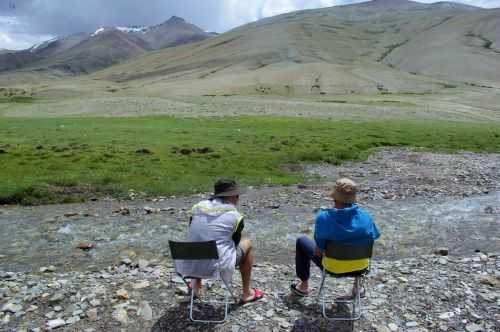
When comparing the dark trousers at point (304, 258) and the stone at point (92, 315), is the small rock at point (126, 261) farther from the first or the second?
the dark trousers at point (304, 258)

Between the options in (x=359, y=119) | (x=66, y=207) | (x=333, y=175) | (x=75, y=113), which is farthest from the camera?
(x=75, y=113)

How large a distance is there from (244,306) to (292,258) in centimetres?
375

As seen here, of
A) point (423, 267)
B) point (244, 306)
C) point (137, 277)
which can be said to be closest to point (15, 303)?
point (137, 277)

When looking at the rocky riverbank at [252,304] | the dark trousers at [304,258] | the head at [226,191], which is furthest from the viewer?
the dark trousers at [304,258]

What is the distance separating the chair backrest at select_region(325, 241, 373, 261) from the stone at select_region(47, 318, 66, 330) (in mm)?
4900

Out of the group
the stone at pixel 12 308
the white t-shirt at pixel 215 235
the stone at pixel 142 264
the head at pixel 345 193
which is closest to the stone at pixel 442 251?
the head at pixel 345 193

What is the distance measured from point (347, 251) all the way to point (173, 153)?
21400 mm

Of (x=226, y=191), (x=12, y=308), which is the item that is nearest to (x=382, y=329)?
(x=226, y=191)

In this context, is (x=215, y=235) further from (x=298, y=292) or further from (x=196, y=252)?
(x=298, y=292)

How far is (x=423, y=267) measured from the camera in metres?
10.8

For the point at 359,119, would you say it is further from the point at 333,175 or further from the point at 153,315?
the point at 153,315

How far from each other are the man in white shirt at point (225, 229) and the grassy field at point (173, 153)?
38.3ft

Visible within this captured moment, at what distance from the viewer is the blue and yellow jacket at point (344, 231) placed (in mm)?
8016

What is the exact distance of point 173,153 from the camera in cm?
2820
